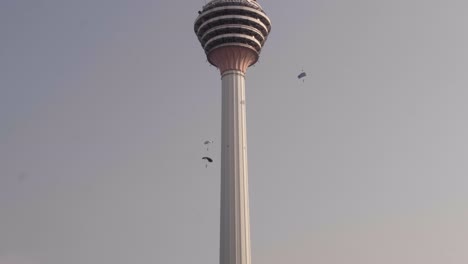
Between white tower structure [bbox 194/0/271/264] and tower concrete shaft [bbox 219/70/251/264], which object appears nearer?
tower concrete shaft [bbox 219/70/251/264]

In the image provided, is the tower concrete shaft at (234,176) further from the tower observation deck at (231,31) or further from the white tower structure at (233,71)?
the tower observation deck at (231,31)

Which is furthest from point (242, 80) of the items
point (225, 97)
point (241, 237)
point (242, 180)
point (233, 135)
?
point (241, 237)

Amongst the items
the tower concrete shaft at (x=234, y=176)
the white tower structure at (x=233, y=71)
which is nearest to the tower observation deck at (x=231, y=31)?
the white tower structure at (x=233, y=71)

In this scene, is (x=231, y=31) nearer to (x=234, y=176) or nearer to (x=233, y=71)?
(x=233, y=71)

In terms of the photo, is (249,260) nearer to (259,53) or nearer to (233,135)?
(233,135)

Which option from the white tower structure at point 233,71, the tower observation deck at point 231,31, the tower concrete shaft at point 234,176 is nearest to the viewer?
the tower concrete shaft at point 234,176

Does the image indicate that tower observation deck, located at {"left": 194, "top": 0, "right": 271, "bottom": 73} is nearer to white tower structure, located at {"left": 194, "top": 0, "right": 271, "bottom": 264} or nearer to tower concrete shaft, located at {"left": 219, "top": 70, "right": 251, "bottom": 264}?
white tower structure, located at {"left": 194, "top": 0, "right": 271, "bottom": 264}

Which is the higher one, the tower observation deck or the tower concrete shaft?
the tower observation deck

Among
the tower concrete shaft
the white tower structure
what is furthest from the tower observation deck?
the tower concrete shaft

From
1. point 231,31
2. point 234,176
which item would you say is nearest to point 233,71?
point 231,31
